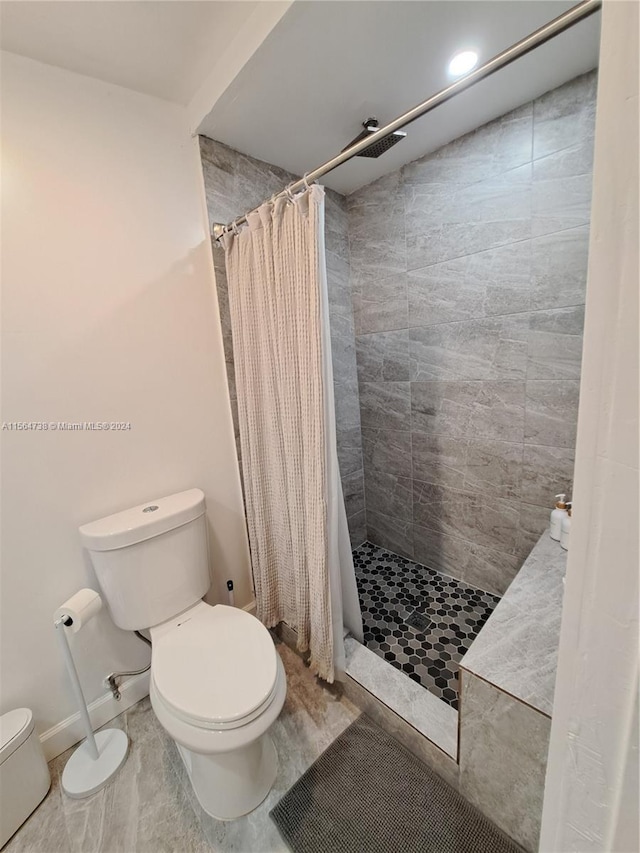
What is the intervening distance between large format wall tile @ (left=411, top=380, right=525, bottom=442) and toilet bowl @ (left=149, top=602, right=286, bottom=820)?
1.30 meters

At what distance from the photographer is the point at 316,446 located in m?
1.15

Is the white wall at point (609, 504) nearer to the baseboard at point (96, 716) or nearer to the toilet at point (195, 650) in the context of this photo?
the toilet at point (195, 650)

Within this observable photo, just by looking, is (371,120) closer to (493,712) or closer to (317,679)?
(493,712)

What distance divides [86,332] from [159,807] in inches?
62.5

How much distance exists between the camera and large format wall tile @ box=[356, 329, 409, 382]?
1.87 meters

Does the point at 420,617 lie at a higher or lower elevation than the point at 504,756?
lower

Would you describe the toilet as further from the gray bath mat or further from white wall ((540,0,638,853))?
white wall ((540,0,638,853))

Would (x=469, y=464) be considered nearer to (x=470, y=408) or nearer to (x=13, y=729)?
(x=470, y=408)

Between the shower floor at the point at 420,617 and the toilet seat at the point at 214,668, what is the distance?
68 centimetres

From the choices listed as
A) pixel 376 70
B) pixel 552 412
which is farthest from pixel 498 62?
pixel 552 412

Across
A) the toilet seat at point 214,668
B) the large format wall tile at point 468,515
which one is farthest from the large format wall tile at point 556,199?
the toilet seat at point 214,668

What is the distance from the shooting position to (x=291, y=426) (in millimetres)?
1242

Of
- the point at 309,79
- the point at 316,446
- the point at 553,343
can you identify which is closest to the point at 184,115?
the point at 309,79

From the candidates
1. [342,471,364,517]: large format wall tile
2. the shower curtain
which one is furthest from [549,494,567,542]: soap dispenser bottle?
[342,471,364,517]: large format wall tile
